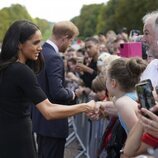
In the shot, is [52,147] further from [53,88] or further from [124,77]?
[124,77]

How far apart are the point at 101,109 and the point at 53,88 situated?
85 centimetres

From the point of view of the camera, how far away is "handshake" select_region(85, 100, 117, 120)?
3873mm

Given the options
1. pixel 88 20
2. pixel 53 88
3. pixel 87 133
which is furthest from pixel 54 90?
pixel 88 20

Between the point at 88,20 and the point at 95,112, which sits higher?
the point at 95,112

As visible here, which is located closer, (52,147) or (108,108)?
(108,108)

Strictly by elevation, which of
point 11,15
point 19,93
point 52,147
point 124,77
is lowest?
point 11,15

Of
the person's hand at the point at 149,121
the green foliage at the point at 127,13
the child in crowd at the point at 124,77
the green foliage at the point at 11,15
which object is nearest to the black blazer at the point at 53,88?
the child in crowd at the point at 124,77

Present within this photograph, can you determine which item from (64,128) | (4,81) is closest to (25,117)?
(4,81)

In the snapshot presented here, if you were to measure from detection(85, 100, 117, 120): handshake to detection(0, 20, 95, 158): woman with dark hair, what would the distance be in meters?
0.22

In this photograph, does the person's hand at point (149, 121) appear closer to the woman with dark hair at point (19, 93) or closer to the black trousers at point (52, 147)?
the woman with dark hair at point (19, 93)

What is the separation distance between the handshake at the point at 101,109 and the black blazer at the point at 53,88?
0.66m

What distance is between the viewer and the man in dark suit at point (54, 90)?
15.7ft

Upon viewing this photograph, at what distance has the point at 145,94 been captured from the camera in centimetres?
245

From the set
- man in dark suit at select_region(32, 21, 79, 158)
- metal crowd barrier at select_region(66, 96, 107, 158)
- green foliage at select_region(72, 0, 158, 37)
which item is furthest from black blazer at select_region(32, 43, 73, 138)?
green foliage at select_region(72, 0, 158, 37)
